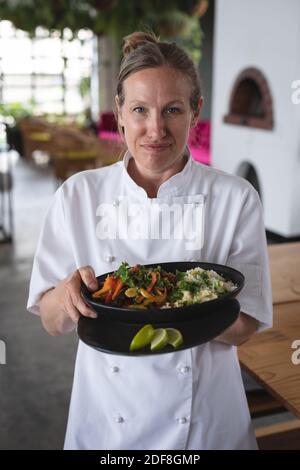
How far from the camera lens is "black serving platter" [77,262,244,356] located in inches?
29.9

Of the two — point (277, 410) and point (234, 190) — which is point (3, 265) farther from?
point (234, 190)

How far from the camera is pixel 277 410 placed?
1551 mm

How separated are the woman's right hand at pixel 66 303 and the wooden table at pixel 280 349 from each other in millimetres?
381

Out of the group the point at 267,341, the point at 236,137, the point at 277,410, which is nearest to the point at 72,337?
the point at 277,410

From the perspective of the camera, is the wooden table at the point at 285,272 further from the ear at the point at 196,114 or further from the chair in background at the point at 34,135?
the chair in background at the point at 34,135

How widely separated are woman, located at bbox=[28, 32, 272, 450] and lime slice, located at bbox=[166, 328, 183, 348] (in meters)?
0.15

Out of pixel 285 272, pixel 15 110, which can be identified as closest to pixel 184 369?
pixel 285 272

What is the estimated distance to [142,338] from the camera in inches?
29.4

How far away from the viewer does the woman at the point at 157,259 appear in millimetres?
882

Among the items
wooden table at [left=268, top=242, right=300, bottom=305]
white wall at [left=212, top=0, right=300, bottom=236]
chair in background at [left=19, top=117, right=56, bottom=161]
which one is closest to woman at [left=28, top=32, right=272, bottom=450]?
wooden table at [left=268, top=242, right=300, bottom=305]

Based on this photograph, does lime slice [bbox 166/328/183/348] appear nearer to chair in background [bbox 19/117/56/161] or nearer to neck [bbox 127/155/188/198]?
neck [bbox 127/155/188/198]

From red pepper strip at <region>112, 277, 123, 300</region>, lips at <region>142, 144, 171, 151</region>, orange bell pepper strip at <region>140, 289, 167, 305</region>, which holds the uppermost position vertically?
lips at <region>142, 144, 171, 151</region>

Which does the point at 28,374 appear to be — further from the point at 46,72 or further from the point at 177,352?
the point at 46,72
